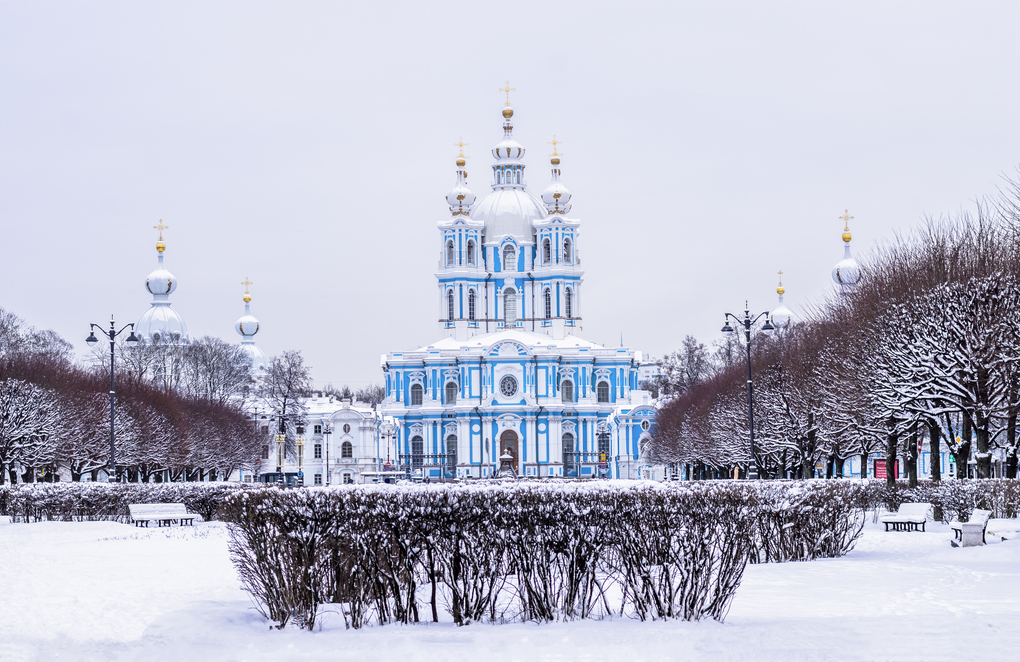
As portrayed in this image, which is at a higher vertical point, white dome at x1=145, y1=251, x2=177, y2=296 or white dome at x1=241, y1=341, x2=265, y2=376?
white dome at x1=145, y1=251, x2=177, y2=296

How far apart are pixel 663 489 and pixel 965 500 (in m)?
17.6

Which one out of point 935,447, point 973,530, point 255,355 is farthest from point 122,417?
point 255,355

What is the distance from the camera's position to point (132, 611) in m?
16.4

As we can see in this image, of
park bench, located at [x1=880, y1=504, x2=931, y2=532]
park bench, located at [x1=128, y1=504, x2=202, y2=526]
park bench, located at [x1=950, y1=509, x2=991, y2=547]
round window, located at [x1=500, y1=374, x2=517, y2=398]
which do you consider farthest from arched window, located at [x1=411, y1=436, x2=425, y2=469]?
park bench, located at [x1=950, y1=509, x2=991, y2=547]

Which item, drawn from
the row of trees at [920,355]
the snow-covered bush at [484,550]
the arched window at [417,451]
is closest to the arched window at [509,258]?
the arched window at [417,451]

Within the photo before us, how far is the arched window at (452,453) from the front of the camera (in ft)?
336

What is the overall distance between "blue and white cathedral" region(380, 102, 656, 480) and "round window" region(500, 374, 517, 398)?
0.32 ft

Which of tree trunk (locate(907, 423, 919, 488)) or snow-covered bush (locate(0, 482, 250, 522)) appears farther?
tree trunk (locate(907, 423, 919, 488))

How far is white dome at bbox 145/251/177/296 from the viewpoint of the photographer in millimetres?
126938

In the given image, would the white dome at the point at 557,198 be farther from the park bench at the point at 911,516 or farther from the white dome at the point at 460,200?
the park bench at the point at 911,516

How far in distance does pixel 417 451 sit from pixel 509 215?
21.4 m

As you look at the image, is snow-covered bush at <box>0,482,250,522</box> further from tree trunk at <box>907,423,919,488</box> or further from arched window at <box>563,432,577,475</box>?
arched window at <box>563,432,577,475</box>

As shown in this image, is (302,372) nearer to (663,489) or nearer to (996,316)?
(996,316)

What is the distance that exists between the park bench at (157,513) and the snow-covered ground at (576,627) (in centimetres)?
1555
